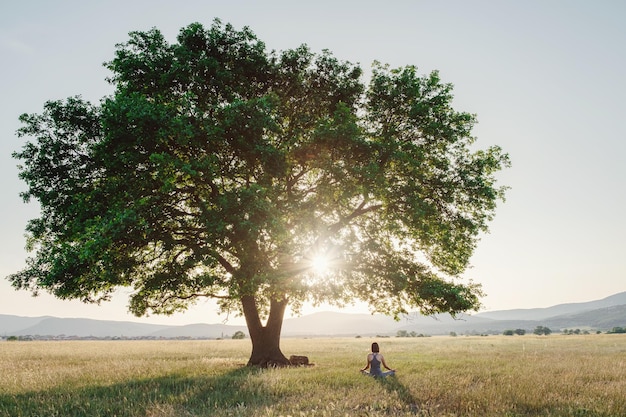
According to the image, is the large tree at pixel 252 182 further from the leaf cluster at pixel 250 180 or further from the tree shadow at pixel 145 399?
the tree shadow at pixel 145 399

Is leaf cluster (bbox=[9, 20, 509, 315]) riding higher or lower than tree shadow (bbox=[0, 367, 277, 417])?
higher

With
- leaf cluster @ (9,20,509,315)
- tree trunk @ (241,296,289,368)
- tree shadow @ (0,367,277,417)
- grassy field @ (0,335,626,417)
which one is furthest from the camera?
tree trunk @ (241,296,289,368)

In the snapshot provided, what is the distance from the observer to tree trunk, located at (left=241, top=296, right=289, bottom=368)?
2295 centimetres

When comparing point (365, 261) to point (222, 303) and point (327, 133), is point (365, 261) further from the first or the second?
point (222, 303)

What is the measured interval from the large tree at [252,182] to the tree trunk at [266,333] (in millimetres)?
141

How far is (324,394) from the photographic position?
41.3 ft

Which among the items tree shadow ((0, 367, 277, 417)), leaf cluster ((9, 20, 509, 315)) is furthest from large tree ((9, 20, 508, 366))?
tree shadow ((0, 367, 277, 417))

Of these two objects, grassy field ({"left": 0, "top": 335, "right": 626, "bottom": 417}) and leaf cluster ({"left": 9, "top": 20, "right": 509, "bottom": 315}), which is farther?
leaf cluster ({"left": 9, "top": 20, "right": 509, "bottom": 315})

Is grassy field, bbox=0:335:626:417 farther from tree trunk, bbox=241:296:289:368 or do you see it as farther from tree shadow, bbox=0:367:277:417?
tree trunk, bbox=241:296:289:368

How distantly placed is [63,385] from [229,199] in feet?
27.7

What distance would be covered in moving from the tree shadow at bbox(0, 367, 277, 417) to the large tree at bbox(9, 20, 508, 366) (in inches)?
160

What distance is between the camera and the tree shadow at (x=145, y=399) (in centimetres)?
1064

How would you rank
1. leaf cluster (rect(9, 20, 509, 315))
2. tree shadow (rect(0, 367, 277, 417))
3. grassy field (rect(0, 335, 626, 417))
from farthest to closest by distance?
1. leaf cluster (rect(9, 20, 509, 315))
2. tree shadow (rect(0, 367, 277, 417))
3. grassy field (rect(0, 335, 626, 417))

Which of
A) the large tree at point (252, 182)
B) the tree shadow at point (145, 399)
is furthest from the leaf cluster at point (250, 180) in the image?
the tree shadow at point (145, 399)
